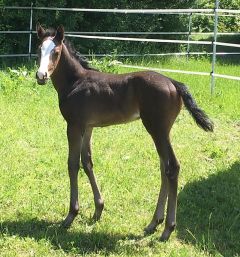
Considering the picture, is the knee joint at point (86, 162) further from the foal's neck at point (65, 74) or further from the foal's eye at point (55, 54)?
the foal's eye at point (55, 54)

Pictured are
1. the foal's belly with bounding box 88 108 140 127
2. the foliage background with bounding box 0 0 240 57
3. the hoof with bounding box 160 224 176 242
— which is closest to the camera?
the hoof with bounding box 160 224 176 242

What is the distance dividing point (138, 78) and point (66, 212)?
158cm

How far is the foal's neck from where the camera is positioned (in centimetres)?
480

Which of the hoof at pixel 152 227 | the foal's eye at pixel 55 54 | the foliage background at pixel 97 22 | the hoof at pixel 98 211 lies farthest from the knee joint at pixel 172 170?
the foliage background at pixel 97 22

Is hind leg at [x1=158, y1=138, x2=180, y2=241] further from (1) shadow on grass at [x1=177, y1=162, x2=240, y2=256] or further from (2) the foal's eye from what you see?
(2) the foal's eye

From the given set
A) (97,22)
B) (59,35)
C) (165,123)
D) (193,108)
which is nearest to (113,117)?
(165,123)

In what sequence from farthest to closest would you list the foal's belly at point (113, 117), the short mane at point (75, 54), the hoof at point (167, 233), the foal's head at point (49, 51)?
the short mane at point (75, 54) → the foal's belly at point (113, 117) → the hoof at point (167, 233) → the foal's head at point (49, 51)

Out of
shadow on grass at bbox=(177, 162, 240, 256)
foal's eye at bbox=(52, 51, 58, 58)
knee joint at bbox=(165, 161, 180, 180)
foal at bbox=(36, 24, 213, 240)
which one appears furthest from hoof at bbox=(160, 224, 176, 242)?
foal's eye at bbox=(52, 51, 58, 58)

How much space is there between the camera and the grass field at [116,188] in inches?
176

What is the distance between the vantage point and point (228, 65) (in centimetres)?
1414

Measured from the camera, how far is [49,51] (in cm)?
452

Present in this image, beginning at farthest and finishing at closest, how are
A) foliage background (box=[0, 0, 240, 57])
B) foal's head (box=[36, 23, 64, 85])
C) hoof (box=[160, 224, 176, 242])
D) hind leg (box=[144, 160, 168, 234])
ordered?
foliage background (box=[0, 0, 240, 57]), hind leg (box=[144, 160, 168, 234]), hoof (box=[160, 224, 176, 242]), foal's head (box=[36, 23, 64, 85])

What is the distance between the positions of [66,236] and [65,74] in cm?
151

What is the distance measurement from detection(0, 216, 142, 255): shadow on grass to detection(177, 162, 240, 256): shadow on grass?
58cm
